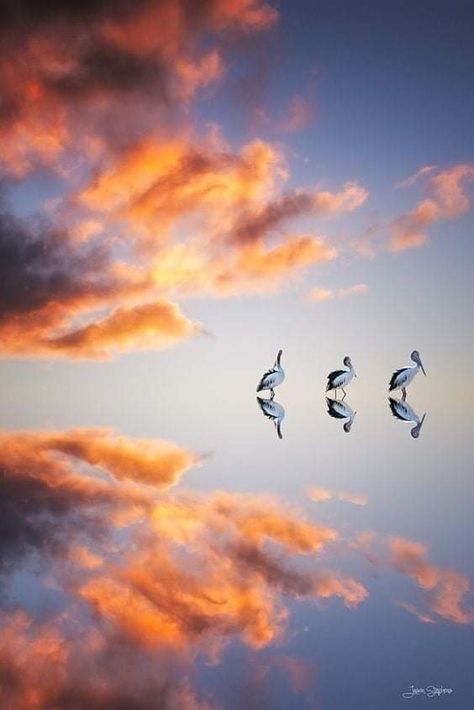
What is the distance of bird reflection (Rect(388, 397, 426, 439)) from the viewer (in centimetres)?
1895

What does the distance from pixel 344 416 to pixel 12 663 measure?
18.9m

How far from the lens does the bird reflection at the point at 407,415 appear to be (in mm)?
18953

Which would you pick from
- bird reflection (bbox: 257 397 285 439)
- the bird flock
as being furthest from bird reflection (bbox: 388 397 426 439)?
bird reflection (bbox: 257 397 285 439)

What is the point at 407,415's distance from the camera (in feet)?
75.8

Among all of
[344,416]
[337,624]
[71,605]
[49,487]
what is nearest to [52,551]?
[71,605]

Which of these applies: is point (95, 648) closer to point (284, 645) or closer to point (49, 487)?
point (284, 645)

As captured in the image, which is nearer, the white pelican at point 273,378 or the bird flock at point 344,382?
the bird flock at point 344,382

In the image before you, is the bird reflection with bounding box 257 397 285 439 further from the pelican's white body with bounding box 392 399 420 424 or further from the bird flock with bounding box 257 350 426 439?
the pelican's white body with bounding box 392 399 420 424

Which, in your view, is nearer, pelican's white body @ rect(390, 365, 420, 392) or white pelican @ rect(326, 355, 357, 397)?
pelican's white body @ rect(390, 365, 420, 392)

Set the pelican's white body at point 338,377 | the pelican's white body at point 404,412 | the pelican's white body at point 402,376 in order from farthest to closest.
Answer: the pelican's white body at point 338,377, the pelican's white body at point 402,376, the pelican's white body at point 404,412

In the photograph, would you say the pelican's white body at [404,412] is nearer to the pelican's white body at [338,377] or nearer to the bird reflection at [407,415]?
the bird reflection at [407,415]

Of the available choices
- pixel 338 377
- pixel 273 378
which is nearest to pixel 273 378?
pixel 273 378

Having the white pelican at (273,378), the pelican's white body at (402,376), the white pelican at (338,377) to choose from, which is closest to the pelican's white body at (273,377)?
the white pelican at (273,378)

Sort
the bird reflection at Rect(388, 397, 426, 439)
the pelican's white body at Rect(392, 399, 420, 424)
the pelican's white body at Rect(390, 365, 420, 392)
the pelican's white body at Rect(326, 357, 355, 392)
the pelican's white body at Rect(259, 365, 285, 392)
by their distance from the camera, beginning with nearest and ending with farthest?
the bird reflection at Rect(388, 397, 426, 439)
the pelican's white body at Rect(392, 399, 420, 424)
the pelican's white body at Rect(390, 365, 420, 392)
the pelican's white body at Rect(326, 357, 355, 392)
the pelican's white body at Rect(259, 365, 285, 392)
